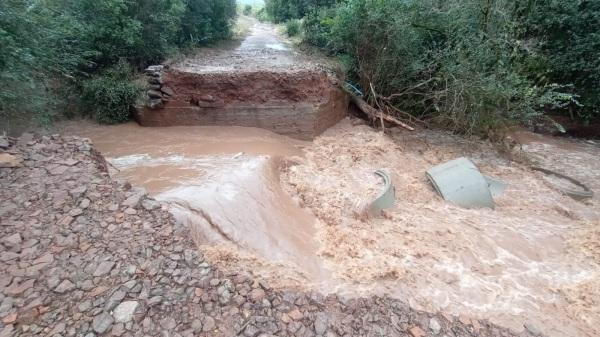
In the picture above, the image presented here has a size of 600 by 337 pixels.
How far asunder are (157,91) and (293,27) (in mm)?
11244

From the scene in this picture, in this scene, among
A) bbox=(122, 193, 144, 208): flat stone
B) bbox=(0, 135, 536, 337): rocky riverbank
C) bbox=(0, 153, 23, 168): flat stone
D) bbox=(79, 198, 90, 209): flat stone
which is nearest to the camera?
bbox=(0, 135, 536, 337): rocky riverbank

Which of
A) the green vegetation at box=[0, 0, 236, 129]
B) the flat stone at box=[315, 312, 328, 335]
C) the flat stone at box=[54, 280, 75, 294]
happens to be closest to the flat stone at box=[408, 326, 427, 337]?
the flat stone at box=[315, 312, 328, 335]

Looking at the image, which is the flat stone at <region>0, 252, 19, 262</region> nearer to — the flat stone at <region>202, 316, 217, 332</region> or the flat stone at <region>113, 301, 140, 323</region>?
the flat stone at <region>113, 301, 140, 323</region>

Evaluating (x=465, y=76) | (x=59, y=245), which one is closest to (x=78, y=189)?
(x=59, y=245)

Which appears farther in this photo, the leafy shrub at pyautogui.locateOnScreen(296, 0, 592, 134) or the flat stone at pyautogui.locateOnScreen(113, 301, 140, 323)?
the leafy shrub at pyautogui.locateOnScreen(296, 0, 592, 134)

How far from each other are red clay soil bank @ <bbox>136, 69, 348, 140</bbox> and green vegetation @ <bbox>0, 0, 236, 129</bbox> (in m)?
0.90

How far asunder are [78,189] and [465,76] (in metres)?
8.47

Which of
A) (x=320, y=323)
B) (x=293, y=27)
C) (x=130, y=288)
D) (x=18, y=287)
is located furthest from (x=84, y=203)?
(x=293, y=27)

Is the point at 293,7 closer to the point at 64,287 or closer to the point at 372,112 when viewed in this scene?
→ the point at 372,112

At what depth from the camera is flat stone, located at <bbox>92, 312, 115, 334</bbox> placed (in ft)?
9.32

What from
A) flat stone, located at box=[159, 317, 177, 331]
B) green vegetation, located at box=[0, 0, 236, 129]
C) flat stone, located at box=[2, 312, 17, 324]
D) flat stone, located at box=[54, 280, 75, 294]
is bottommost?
flat stone, located at box=[159, 317, 177, 331]

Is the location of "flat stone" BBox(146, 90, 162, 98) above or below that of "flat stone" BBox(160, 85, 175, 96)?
below

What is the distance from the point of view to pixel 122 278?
3.23 meters

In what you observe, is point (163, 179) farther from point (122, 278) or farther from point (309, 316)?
point (309, 316)
